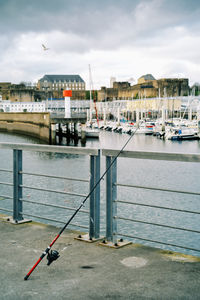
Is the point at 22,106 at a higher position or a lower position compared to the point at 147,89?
lower

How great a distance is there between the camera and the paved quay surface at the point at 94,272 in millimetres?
2926

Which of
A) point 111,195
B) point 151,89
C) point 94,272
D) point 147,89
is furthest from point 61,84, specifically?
point 94,272

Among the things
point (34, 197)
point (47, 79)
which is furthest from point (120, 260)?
point (47, 79)

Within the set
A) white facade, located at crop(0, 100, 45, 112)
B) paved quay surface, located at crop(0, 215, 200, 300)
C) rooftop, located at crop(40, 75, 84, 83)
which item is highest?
rooftop, located at crop(40, 75, 84, 83)

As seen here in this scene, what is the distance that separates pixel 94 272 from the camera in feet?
11.0

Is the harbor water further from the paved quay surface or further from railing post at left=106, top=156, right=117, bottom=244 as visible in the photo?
railing post at left=106, top=156, right=117, bottom=244

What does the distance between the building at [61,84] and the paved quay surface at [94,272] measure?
162743mm

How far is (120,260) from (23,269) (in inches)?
34.0

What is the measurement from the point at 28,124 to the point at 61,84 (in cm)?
11670

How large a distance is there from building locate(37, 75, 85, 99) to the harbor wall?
85237 millimetres

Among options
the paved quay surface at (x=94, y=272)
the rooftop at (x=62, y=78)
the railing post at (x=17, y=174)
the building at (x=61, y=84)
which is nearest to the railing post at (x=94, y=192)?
the paved quay surface at (x=94, y=272)

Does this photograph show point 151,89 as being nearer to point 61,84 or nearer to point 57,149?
point 61,84

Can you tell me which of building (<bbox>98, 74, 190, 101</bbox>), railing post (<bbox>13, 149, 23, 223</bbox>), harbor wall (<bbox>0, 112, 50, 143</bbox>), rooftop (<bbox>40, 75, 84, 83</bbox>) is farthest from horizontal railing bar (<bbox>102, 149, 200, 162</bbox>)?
rooftop (<bbox>40, 75, 84, 83</bbox>)

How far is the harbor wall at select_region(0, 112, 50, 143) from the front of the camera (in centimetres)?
5552
